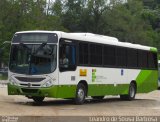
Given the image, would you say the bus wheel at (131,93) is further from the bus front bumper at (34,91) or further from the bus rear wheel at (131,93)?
the bus front bumper at (34,91)

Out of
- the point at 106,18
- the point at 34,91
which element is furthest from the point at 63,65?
the point at 106,18

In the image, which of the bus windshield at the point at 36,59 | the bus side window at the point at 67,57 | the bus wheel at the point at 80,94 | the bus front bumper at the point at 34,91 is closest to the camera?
the bus front bumper at the point at 34,91

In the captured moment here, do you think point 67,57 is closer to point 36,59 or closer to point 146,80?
point 36,59

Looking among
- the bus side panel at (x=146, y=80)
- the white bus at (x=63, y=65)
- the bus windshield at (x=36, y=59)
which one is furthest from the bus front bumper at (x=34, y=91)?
the bus side panel at (x=146, y=80)

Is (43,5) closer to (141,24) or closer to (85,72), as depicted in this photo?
(141,24)

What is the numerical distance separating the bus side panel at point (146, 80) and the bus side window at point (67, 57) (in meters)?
7.77

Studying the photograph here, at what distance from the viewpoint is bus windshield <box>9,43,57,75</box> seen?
72.0ft

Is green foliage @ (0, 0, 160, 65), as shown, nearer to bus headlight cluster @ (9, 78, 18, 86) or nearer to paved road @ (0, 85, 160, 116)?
paved road @ (0, 85, 160, 116)

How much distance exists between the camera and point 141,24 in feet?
334

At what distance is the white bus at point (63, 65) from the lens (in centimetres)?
2195

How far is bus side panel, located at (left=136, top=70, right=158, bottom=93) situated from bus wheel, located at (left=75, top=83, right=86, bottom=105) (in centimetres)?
670

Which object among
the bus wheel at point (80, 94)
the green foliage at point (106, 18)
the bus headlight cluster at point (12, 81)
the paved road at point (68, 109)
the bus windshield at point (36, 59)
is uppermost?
the green foliage at point (106, 18)

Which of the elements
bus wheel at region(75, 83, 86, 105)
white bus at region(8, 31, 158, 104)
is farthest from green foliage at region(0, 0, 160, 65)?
bus wheel at region(75, 83, 86, 105)

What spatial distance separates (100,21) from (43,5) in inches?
1116
